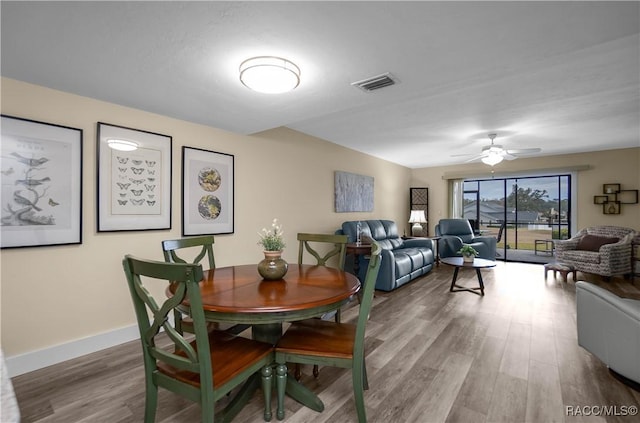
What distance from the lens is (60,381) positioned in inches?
80.8

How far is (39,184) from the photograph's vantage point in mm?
2199

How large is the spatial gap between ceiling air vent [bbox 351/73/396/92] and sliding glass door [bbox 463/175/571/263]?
5.95 meters

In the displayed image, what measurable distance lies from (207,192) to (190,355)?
2279mm

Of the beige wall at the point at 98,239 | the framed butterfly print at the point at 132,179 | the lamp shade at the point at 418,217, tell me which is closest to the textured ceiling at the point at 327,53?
the beige wall at the point at 98,239

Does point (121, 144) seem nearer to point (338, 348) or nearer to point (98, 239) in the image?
point (98, 239)

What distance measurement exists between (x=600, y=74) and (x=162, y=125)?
4.04 meters

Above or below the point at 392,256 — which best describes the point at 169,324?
above

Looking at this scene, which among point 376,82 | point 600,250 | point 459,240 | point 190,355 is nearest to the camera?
point 190,355

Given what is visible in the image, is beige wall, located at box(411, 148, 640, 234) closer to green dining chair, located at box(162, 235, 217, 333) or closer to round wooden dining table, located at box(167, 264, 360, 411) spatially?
round wooden dining table, located at box(167, 264, 360, 411)

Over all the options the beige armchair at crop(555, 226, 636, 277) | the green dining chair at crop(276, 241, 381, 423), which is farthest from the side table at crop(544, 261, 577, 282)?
the green dining chair at crop(276, 241, 381, 423)

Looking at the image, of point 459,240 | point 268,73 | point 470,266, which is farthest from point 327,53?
point 459,240

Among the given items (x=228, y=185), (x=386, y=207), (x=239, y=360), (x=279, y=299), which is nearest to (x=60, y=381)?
(x=239, y=360)

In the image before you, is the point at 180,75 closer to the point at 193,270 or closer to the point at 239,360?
the point at 193,270

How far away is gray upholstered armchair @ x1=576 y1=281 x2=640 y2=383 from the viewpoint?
1821 millimetres
